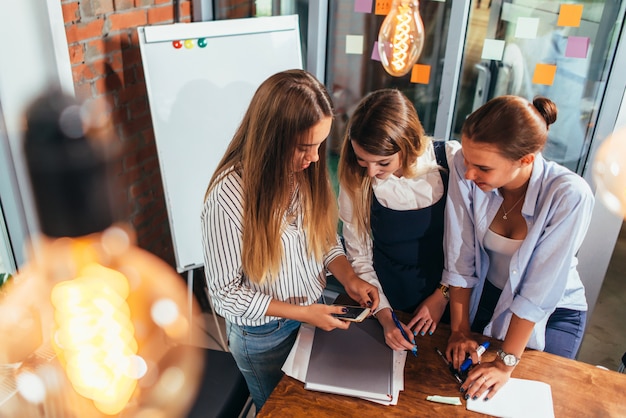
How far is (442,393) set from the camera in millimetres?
1304

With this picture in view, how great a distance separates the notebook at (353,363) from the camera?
4.24 ft

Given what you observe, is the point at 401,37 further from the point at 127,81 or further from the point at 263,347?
the point at 263,347

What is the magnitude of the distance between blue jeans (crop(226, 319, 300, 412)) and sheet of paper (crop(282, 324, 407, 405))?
2.3 inches

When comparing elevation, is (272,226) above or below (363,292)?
above

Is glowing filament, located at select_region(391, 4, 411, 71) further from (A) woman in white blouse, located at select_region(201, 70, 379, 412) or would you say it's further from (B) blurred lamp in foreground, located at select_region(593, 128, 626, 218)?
(A) woman in white blouse, located at select_region(201, 70, 379, 412)

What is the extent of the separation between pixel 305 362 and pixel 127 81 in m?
1.53

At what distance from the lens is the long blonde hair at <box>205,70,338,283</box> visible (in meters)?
1.28

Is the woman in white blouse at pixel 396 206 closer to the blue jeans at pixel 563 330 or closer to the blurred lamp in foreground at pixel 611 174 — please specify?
the blue jeans at pixel 563 330

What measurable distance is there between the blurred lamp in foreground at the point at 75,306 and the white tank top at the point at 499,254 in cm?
103

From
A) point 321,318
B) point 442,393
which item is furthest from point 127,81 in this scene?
point 442,393

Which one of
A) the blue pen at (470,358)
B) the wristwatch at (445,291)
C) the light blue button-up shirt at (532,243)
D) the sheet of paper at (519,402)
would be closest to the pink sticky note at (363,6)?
the light blue button-up shirt at (532,243)

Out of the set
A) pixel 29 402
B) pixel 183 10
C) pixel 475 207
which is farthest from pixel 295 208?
pixel 183 10

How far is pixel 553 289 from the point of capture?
142 cm

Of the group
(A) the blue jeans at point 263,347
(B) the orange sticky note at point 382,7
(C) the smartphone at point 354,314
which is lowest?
(A) the blue jeans at point 263,347
